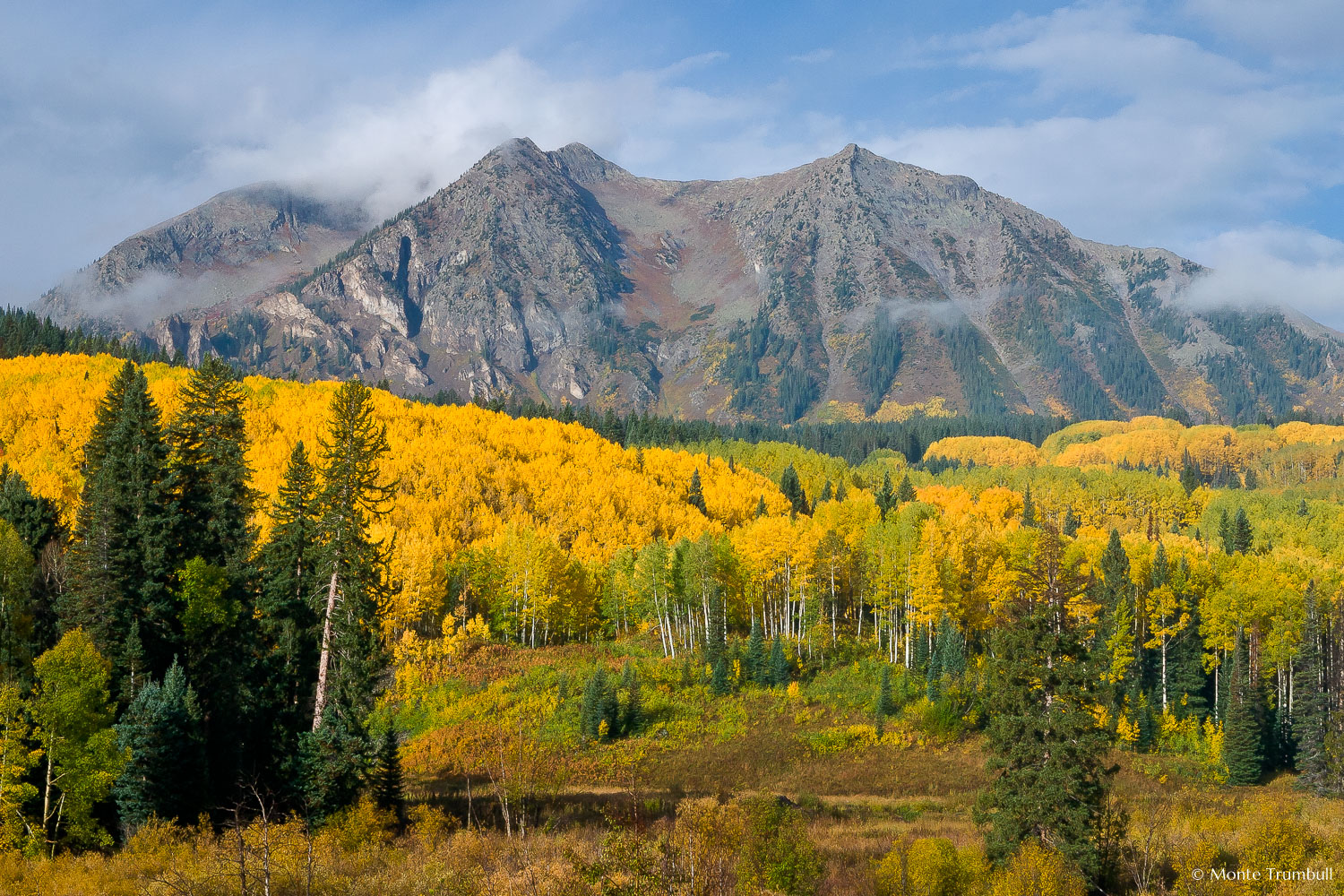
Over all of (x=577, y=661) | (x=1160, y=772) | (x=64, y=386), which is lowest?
(x=1160, y=772)

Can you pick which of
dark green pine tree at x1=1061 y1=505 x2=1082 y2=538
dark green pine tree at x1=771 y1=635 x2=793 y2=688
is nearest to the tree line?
dark green pine tree at x1=771 y1=635 x2=793 y2=688

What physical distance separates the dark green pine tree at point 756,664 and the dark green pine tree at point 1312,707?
120ft

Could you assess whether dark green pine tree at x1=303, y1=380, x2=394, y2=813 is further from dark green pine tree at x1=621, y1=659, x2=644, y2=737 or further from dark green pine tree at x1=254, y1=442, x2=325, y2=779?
dark green pine tree at x1=621, y1=659, x2=644, y2=737

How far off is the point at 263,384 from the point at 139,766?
121 meters

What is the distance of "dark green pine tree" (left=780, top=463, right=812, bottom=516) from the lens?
425 ft

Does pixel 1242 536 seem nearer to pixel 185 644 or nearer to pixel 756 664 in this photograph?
pixel 756 664

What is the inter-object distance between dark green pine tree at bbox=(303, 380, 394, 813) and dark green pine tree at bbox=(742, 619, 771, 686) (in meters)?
40.1

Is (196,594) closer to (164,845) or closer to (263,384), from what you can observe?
(164,845)

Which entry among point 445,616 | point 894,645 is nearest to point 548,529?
point 445,616

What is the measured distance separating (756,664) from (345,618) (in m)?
43.0

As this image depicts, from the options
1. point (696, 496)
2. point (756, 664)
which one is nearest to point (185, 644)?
point (756, 664)

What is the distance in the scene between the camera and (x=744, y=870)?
25453mm

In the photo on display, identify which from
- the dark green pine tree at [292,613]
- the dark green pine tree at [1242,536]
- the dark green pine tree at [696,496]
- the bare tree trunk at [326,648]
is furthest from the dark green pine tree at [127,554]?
the dark green pine tree at [1242,536]

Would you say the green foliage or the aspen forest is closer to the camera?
the aspen forest
